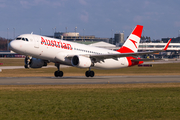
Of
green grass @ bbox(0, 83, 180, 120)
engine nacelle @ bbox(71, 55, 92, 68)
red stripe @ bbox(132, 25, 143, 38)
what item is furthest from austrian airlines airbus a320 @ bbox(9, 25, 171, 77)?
green grass @ bbox(0, 83, 180, 120)

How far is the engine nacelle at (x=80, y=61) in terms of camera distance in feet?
139

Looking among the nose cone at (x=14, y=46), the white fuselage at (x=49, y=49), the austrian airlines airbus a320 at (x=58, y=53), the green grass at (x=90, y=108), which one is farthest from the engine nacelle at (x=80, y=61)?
the green grass at (x=90, y=108)

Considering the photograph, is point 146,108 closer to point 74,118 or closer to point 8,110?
point 74,118

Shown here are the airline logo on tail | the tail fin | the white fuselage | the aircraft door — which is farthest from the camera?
the tail fin

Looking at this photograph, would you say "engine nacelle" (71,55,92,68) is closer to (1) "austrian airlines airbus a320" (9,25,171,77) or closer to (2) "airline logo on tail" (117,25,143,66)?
(1) "austrian airlines airbus a320" (9,25,171,77)

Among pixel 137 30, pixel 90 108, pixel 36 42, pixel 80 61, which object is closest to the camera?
pixel 90 108

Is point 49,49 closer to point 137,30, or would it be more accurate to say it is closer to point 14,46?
point 14,46

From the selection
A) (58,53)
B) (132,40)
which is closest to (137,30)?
(132,40)

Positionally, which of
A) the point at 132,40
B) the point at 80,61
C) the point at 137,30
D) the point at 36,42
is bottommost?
the point at 80,61

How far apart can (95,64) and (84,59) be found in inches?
184

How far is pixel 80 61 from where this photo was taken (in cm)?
4238

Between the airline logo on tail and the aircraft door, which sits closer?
the aircraft door

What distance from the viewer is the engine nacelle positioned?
139 ft

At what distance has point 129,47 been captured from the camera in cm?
5362
